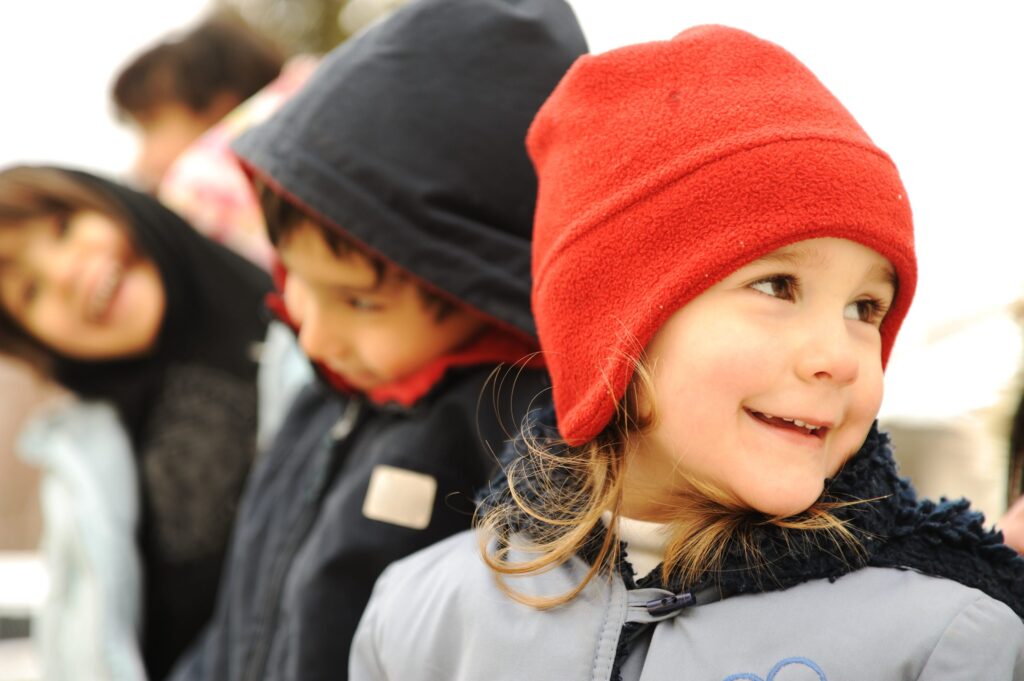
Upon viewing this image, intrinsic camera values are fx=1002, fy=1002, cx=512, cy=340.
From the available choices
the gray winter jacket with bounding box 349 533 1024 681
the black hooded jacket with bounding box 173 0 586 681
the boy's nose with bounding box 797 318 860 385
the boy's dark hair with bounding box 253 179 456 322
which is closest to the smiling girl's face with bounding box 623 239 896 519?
the boy's nose with bounding box 797 318 860 385

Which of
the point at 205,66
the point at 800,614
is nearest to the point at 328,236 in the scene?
the point at 800,614

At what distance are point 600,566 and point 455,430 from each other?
20.1 inches

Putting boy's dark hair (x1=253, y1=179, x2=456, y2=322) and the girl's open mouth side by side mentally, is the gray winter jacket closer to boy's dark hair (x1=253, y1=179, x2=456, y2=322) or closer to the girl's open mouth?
the girl's open mouth

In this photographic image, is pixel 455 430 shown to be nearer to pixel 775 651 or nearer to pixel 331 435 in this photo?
pixel 331 435

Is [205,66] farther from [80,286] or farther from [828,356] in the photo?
[828,356]

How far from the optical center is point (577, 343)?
48.8 inches

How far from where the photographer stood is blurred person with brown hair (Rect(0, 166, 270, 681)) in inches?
96.0

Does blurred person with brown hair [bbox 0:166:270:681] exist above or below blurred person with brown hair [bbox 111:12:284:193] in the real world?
below

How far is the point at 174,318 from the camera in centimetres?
265

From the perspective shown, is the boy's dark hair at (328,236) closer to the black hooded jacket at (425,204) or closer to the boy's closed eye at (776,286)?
the black hooded jacket at (425,204)

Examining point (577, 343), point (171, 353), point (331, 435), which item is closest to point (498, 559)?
point (577, 343)

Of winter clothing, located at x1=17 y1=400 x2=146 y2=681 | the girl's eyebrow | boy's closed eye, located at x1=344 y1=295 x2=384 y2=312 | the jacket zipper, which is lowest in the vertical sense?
winter clothing, located at x1=17 y1=400 x2=146 y2=681

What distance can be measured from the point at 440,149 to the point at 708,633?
2.96 feet

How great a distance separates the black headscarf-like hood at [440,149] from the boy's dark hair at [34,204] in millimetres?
1108
